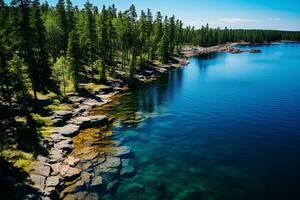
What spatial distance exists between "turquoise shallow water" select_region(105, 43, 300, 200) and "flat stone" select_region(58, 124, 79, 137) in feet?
24.3

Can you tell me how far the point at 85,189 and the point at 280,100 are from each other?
55629 millimetres

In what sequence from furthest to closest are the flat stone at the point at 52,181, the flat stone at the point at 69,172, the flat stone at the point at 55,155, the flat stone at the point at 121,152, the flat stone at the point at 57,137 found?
the flat stone at the point at 57,137, the flat stone at the point at 121,152, the flat stone at the point at 55,155, the flat stone at the point at 69,172, the flat stone at the point at 52,181

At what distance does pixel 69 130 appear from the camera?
4512 cm

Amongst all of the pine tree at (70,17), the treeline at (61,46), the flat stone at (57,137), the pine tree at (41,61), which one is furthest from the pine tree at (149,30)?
the flat stone at (57,137)

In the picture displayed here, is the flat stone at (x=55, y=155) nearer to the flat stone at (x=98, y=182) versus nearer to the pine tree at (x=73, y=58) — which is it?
the flat stone at (x=98, y=182)

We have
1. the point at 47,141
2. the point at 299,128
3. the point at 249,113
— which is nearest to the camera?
the point at 47,141

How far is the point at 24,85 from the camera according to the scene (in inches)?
1973

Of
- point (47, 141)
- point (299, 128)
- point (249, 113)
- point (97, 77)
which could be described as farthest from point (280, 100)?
point (47, 141)

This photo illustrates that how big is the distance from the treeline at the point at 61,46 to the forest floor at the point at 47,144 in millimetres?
4891

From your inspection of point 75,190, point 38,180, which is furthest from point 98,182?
point 38,180

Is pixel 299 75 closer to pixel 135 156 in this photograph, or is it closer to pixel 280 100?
pixel 280 100

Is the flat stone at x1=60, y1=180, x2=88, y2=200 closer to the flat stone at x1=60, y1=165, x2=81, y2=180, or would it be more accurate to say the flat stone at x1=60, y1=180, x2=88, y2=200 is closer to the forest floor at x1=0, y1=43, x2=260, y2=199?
the forest floor at x1=0, y1=43, x2=260, y2=199

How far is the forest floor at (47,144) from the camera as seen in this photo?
94.0ft

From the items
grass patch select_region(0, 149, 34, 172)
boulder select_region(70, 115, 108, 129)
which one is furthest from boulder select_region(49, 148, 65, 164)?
boulder select_region(70, 115, 108, 129)
